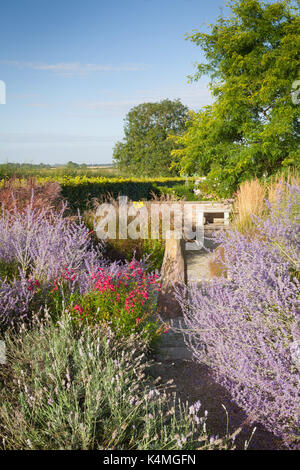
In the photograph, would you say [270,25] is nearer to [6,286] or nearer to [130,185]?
[130,185]

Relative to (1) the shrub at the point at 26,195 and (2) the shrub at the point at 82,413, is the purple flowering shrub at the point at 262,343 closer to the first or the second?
(2) the shrub at the point at 82,413

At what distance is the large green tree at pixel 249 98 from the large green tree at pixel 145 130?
2694 centimetres

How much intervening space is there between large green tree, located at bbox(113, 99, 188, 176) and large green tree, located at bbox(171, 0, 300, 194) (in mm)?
26944

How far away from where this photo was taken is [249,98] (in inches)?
442

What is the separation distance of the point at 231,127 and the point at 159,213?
18.2 feet

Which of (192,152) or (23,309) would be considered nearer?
(23,309)

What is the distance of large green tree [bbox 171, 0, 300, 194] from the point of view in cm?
1077

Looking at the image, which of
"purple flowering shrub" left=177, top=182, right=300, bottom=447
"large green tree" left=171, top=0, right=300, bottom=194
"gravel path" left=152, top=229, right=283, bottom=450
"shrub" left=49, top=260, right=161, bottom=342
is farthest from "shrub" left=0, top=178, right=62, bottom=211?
"large green tree" left=171, top=0, right=300, bottom=194

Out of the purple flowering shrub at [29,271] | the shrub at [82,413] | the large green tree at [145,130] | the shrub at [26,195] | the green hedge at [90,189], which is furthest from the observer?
the large green tree at [145,130]

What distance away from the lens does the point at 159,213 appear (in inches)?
299

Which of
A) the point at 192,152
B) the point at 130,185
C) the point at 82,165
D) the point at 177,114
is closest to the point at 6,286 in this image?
the point at 192,152

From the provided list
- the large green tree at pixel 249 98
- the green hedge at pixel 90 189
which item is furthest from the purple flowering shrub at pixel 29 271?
the large green tree at pixel 249 98

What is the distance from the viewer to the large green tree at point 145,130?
39.4 meters

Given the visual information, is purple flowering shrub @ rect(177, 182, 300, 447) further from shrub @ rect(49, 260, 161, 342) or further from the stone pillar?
the stone pillar
